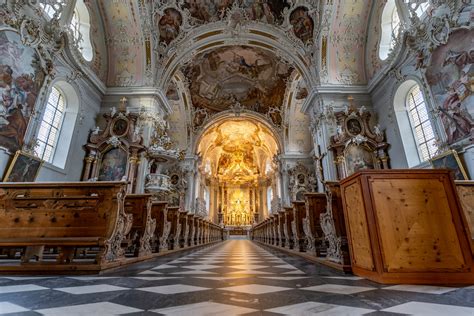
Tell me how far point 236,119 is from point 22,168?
13329mm

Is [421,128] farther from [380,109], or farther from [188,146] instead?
[188,146]

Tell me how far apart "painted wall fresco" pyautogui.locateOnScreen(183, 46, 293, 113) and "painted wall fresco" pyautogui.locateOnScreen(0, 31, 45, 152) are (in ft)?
27.1

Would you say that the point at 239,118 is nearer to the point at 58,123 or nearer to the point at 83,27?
the point at 83,27

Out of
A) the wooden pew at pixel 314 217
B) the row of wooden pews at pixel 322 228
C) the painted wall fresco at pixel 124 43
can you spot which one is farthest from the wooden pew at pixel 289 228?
the painted wall fresco at pixel 124 43

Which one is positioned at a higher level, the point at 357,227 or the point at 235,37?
the point at 235,37

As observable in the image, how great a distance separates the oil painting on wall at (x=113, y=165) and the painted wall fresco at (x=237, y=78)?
702 cm

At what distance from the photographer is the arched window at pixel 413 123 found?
776 centimetres

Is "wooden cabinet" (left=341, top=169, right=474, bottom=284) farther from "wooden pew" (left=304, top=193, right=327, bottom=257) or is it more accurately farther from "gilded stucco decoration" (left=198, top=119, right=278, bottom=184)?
"gilded stucco decoration" (left=198, top=119, right=278, bottom=184)

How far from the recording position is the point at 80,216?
319 centimetres

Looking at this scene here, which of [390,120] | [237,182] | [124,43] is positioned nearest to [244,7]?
[124,43]

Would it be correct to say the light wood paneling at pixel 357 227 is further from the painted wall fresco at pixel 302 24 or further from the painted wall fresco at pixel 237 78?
the painted wall fresco at pixel 237 78

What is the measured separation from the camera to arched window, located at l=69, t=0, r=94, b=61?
892cm

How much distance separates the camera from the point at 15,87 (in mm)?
5793

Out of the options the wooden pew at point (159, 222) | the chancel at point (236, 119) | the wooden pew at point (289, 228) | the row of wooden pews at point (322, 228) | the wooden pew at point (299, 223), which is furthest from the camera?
the wooden pew at point (289, 228)
